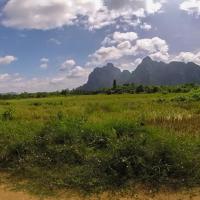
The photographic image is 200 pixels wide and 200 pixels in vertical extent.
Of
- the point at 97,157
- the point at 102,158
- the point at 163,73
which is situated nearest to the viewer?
the point at 102,158

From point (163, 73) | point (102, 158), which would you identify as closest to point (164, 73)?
point (163, 73)

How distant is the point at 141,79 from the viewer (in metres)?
180

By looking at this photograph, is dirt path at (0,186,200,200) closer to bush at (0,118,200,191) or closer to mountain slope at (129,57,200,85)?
bush at (0,118,200,191)

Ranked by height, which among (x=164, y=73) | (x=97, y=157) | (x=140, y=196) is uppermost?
(x=164, y=73)

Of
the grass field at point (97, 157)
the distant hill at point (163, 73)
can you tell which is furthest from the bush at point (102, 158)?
the distant hill at point (163, 73)

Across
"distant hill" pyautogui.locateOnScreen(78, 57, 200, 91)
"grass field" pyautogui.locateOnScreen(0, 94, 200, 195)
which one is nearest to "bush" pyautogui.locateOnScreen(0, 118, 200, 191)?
"grass field" pyautogui.locateOnScreen(0, 94, 200, 195)

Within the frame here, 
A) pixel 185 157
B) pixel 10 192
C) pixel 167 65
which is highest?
pixel 167 65

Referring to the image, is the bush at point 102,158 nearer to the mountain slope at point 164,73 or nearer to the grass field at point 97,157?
the grass field at point 97,157

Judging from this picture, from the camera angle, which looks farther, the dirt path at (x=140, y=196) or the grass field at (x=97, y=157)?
the grass field at (x=97, y=157)

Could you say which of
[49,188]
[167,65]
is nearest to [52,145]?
[49,188]

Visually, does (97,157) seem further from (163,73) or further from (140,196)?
(163,73)

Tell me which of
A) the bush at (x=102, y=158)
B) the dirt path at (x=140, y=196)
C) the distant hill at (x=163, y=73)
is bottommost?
the dirt path at (x=140, y=196)

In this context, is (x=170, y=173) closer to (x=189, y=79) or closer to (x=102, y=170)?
(x=102, y=170)

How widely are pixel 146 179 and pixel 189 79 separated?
176 m
